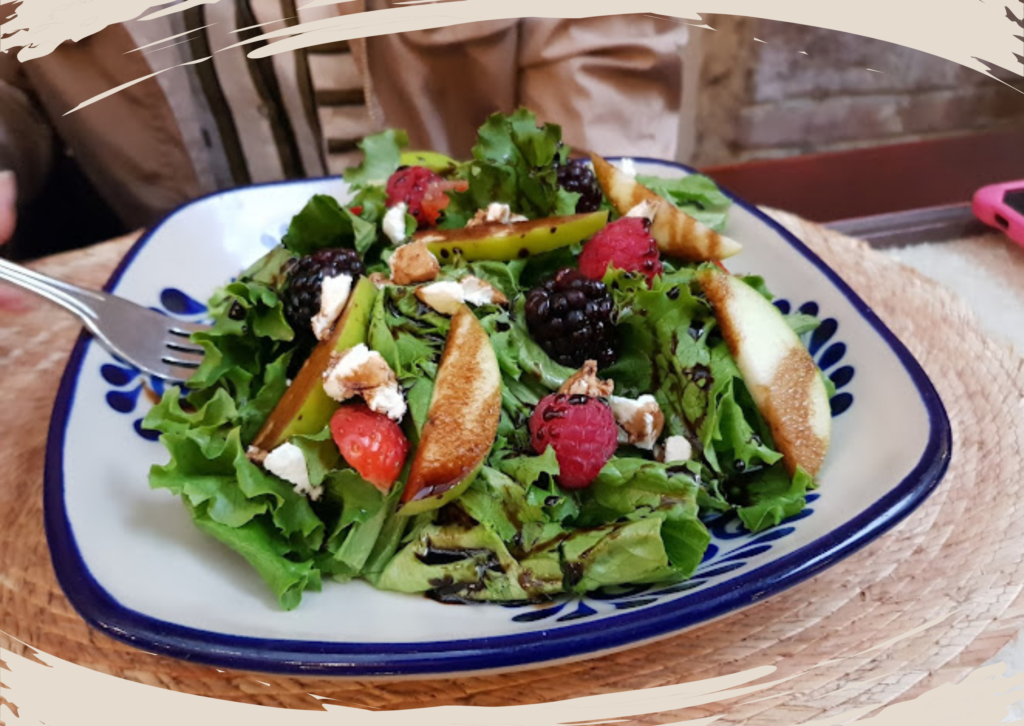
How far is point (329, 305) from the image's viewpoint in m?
1.11

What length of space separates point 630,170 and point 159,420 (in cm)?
99

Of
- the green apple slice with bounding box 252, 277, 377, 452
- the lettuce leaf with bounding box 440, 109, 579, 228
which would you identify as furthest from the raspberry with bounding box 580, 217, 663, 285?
the green apple slice with bounding box 252, 277, 377, 452

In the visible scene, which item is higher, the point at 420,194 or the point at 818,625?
the point at 420,194

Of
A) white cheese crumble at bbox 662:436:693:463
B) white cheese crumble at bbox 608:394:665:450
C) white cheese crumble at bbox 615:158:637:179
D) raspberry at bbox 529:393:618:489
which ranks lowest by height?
white cheese crumble at bbox 662:436:693:463

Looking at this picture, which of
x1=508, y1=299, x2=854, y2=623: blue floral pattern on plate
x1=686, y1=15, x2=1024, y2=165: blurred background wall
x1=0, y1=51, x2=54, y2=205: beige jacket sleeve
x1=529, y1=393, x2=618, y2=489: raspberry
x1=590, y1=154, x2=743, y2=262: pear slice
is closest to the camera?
x1=508, y1=299, x2=854, y2=623: blue floral pattern on plate

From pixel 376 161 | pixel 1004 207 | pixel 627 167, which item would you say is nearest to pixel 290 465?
pixel 376 161

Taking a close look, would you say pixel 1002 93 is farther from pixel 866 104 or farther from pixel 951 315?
pixel 951 315

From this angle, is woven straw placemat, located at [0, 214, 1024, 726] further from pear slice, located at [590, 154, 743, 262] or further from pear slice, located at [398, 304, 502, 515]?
pear slice, located at [590, 154, 743, 262]

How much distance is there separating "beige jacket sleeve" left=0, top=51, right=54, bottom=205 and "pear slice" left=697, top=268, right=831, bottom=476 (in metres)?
1.27

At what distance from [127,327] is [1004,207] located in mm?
1650

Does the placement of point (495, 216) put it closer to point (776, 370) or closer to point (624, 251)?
point (624, 251)

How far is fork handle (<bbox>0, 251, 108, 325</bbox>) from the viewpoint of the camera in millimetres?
1156

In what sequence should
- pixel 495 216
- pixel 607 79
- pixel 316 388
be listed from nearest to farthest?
1. pixel 316 388
2. pixel 495 216
3. pixel 607 79

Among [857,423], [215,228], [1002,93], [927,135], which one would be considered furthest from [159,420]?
[1002,93]
